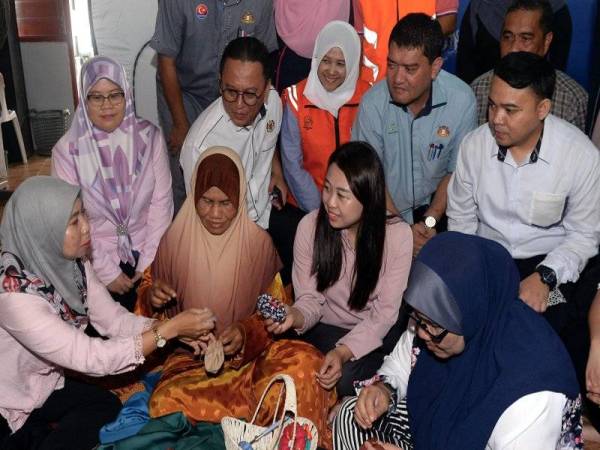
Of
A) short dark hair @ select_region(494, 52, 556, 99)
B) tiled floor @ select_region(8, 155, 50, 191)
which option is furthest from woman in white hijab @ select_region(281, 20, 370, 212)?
tiled floor @ select_region(8, 155, 50, 191)

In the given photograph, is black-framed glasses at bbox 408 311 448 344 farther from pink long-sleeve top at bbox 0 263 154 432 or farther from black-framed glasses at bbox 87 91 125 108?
black-framed glasses at bbox 87 91 125 108

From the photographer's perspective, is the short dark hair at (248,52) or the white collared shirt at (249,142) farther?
the white collared shirt at (249,142)

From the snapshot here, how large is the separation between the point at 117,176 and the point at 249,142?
0.64 metres

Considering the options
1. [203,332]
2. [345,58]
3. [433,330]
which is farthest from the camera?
[345,58]

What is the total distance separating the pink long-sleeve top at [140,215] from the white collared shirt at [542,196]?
53.4 inches

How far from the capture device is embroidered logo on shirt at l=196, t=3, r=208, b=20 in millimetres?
3504

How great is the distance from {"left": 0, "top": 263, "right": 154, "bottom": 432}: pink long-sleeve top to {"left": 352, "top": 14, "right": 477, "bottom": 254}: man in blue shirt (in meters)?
1.46

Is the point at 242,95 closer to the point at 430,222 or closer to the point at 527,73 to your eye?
the point at 430,222

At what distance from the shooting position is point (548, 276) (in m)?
2.50

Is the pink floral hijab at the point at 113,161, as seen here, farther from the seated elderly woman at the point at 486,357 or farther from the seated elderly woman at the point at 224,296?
the seated elderly woman at the point at 486,357

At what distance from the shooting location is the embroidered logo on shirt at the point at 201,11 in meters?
3.50

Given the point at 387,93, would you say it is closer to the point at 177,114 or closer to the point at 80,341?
the point at 177,114

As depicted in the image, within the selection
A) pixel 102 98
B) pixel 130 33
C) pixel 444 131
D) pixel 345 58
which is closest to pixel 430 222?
pixel 444 131

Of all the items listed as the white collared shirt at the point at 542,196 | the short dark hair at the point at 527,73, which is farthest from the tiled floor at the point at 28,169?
the short dark hair at the point at 527,73
